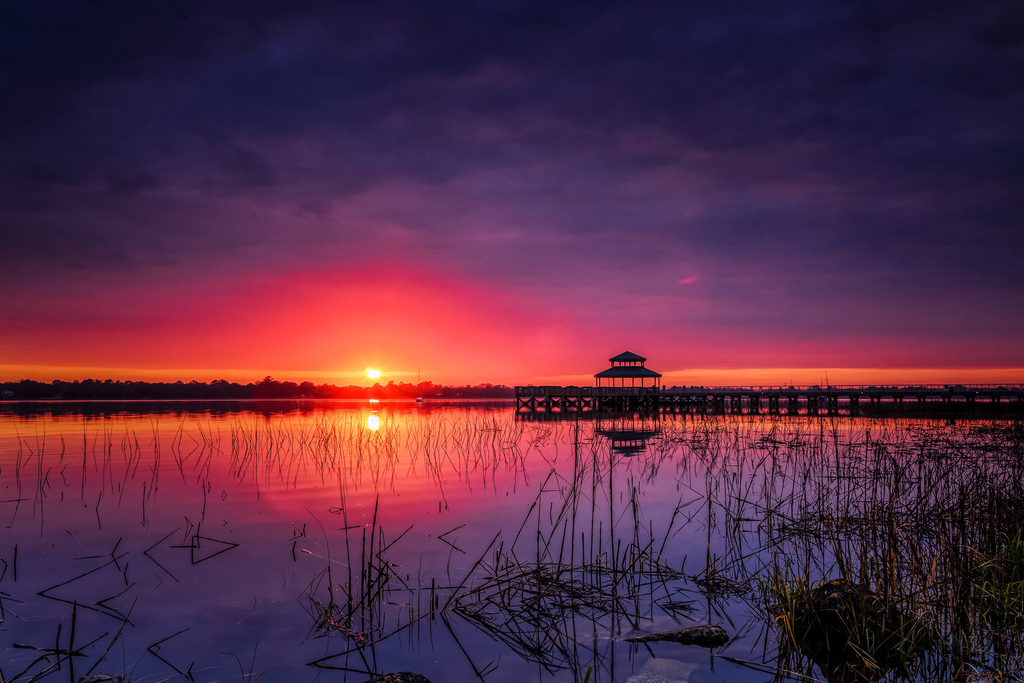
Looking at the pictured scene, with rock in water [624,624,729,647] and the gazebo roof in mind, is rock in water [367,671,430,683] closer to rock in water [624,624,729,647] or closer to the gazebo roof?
rock in water [624,624,729,647]

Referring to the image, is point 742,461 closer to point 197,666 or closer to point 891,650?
point 891,650

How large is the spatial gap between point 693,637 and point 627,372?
50929mm

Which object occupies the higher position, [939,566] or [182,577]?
[939,566]

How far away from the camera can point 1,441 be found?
23578mm

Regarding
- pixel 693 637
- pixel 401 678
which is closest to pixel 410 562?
pixel 401 678

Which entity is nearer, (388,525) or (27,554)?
(27,554)

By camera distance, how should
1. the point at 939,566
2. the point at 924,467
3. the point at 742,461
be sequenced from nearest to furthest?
the point at 939,566 → the point at 924,467 → the point at 742,461

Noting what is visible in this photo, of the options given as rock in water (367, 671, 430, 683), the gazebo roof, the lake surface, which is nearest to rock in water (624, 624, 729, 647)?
the lake surface

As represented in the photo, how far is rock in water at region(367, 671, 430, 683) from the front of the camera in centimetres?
461

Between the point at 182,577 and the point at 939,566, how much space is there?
422 inches

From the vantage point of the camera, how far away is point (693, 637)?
5613 millimetres

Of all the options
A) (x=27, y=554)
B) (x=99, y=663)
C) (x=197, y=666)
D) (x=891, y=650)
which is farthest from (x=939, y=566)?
(x=27, y=554)

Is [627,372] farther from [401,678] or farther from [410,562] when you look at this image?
[401,678]

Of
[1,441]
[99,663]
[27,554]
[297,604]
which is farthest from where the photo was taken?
[1,441]
